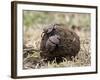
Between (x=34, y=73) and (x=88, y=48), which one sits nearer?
(x=34, y=73)

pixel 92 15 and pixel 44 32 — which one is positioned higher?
pixel 92 15

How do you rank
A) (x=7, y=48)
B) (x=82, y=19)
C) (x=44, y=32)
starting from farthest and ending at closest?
(x=82, y=19) → (x=44, y=32) → (x=7, y=48)

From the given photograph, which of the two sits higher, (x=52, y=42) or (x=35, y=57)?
(x=52, y=42)

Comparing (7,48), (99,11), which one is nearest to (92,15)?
(99,11)

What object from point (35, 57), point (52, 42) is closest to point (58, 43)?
point (52, 42)

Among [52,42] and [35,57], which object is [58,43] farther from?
[35,57]

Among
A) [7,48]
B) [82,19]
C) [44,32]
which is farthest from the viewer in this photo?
[82,19]

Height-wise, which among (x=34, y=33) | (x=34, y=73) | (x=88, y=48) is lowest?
(x=34, y=73)

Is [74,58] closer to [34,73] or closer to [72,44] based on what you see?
[72,44]
